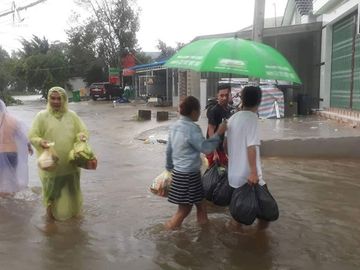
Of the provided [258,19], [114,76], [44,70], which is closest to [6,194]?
[258,19]

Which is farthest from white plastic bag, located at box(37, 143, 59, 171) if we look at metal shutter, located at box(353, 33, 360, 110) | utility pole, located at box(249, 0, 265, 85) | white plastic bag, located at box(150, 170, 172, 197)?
metal shutter, located at box(353, 33, 360, 110)

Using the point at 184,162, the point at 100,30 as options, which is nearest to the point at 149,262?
the point at 184,162

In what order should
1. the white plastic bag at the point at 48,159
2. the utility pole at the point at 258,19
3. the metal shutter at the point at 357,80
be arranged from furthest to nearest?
1. the metal shutter at the point at 357,80
2. the utility pole at the point at 258,19
3. the white plastic bag at the point at 48,159

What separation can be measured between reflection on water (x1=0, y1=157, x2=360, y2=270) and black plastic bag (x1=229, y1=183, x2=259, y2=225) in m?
0.33

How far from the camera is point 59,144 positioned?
5523 mm

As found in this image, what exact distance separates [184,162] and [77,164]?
4.28 ft

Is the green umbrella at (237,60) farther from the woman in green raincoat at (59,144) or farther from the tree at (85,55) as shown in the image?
the tree at (85,55)

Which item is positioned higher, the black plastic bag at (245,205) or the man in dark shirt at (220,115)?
the man in dark shirt at (220,115)

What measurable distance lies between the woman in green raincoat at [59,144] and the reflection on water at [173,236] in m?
0.25

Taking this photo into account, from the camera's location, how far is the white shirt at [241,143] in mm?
4732

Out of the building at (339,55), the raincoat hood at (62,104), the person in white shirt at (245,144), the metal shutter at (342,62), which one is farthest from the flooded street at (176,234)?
the metal shutter at (342,62)

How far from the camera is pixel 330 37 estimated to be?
1684 cm

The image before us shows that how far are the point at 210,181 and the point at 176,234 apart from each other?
0.67 m

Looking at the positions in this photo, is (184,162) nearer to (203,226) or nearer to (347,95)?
(203,226)
